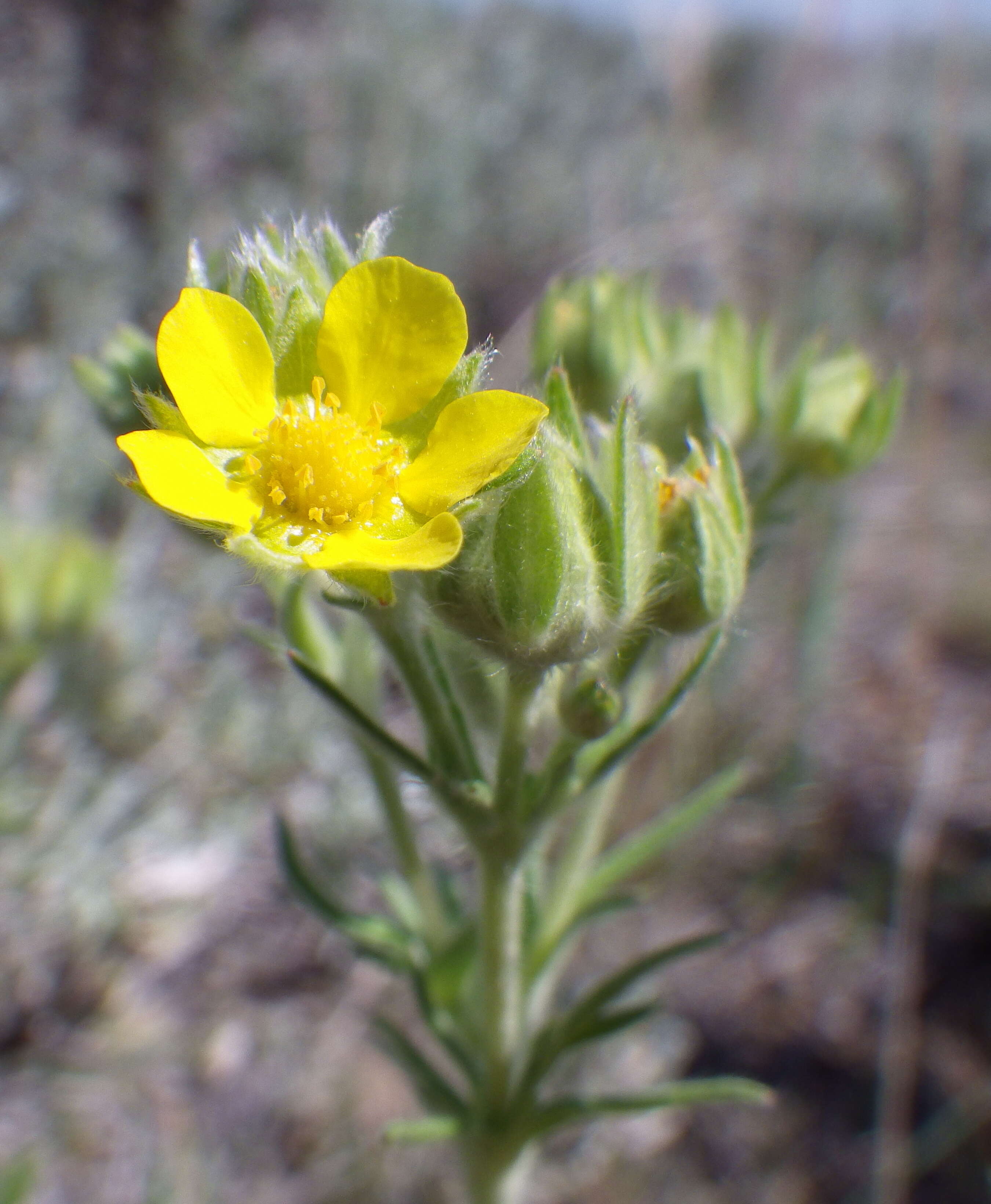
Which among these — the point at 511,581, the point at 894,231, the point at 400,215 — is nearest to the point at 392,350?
the point at 511,581

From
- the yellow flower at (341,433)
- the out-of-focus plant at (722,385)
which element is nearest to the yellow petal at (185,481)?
the yellow flower at (341,433)

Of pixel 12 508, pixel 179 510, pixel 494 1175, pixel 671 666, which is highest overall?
pixel 179 510

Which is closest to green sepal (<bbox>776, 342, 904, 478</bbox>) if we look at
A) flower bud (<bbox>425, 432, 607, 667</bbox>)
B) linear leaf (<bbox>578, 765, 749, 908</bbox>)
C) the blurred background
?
the blurred background

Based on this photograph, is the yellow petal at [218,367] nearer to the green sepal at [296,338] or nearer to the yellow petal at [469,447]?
the green sepal at [296,338]

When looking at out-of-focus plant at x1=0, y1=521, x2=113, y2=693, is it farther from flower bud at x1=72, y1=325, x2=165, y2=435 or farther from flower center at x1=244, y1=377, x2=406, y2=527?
flower center at x1=244, y1=377, x2=406, y2=527

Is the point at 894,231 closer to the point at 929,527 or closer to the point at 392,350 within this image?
the point at 929,527

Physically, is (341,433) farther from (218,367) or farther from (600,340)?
(600,340)

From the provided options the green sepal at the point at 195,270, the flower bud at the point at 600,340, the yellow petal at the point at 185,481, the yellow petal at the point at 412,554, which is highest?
the green sepal at the point at 195,270
